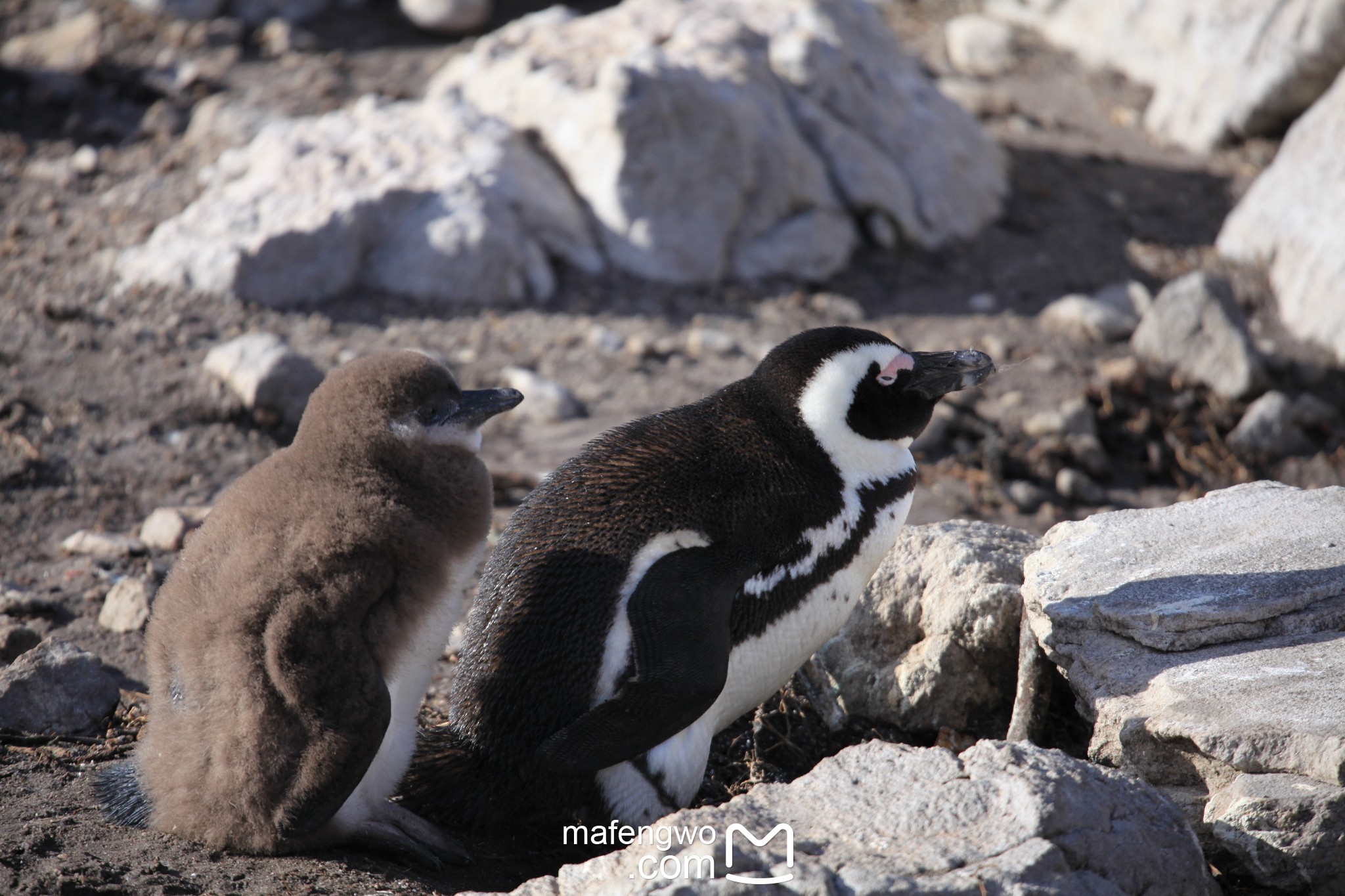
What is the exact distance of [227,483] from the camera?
4801 millimetres

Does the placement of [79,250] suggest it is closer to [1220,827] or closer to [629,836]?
[629,836]

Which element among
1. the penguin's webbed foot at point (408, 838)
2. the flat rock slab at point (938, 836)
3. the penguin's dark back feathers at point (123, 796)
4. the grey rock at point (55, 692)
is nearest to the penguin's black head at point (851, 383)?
the flat rock slab at point (938, 836)

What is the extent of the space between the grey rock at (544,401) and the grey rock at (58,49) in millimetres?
4260

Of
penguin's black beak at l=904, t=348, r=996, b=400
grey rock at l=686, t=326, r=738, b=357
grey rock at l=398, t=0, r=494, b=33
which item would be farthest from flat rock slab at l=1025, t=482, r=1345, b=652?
grey rock at l=398, t=0, r=494, b=33

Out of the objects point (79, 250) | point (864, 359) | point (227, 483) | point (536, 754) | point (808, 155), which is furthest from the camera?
point (808, 155)

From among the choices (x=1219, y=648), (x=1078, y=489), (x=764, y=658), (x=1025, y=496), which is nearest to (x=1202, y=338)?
(x=1078, y=489)

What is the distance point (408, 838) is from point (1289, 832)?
1.80 meters

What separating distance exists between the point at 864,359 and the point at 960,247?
14.6 ft

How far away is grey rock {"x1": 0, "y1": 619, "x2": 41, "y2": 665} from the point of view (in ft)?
11.3

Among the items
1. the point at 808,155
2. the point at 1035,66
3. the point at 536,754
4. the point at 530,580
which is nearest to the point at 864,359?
the point at 530,580

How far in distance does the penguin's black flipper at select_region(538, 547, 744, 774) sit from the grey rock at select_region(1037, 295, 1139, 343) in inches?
176

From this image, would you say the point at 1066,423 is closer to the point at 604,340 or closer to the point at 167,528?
the point at 604,340

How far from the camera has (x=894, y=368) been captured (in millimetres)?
3111

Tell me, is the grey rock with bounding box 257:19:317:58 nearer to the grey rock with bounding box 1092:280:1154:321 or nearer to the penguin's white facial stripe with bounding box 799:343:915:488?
the grey rock with bounding box 1092:280:1154:321
